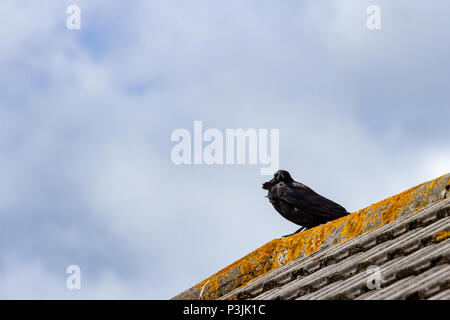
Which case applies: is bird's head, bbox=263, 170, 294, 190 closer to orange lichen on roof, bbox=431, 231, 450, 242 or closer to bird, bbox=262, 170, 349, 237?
bird, bbox=262, 170, 349, 237

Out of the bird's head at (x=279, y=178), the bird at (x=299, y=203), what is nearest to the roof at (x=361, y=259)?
the bird at (x=299, y=203)

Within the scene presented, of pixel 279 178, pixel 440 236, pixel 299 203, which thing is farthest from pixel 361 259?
pixel 279 178

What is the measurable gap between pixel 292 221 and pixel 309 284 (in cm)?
231

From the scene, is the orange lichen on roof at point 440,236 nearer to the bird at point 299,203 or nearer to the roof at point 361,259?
the roof at point 361,259

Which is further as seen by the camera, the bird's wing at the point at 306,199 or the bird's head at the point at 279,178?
the bird's head at the point at 279,178

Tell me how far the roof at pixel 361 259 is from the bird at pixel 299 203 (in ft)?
3.52

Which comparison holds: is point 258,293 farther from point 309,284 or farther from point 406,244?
point 406,244

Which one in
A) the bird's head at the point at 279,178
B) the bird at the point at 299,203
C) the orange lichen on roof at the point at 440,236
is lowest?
the orange lichen on roof at the point at 440,236

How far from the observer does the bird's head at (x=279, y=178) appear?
512 cm

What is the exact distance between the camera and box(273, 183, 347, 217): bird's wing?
4617 millimetres
